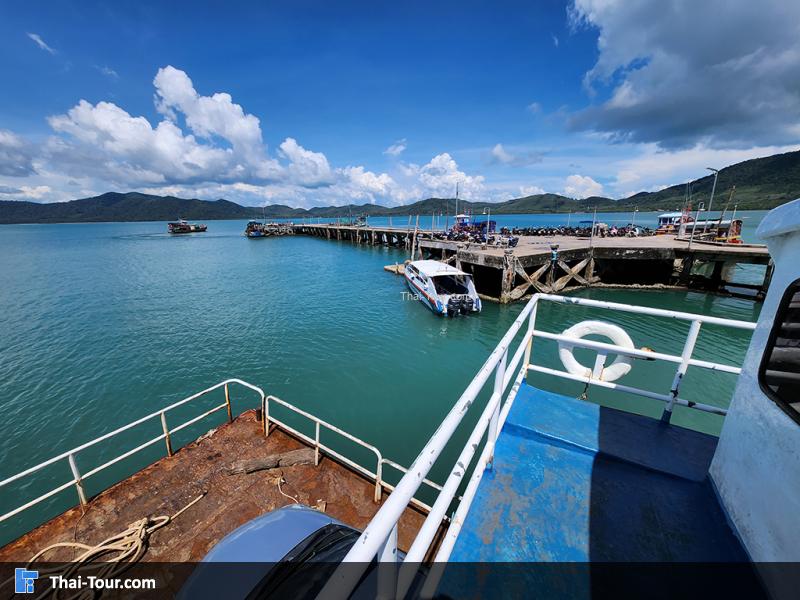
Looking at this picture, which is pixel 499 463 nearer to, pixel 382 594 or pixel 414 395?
pixel 382 594

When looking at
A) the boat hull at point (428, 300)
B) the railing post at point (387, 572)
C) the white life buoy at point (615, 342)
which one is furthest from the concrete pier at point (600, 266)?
the railing post at point (387, 572)

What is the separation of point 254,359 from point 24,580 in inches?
426

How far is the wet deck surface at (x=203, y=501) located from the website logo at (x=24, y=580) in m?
0.32

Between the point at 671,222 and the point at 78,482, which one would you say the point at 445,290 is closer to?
the point at 78,482

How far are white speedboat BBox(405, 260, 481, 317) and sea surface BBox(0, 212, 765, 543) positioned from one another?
87 centimetres

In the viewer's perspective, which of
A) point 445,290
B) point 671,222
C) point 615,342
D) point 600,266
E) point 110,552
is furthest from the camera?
point 671,222

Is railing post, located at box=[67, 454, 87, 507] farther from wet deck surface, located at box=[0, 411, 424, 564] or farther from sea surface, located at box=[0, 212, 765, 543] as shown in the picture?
sea surface, located at box=[0, 212, 765, 543]

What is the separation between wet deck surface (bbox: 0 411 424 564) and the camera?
5.04 meters

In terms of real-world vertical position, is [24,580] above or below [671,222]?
below

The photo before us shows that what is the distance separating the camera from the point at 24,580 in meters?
4.37

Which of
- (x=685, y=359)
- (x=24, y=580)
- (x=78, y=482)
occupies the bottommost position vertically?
(x=24, y=580)

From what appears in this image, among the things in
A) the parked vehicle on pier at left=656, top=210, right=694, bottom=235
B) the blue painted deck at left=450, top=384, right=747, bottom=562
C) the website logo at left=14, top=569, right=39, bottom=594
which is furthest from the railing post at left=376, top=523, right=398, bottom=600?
the parked vehicle on pier at left=656, top=210, right=694, bottom=235

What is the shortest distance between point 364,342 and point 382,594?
15952 millimetres

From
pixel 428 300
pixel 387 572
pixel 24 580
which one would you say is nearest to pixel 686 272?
pixel 428 300
